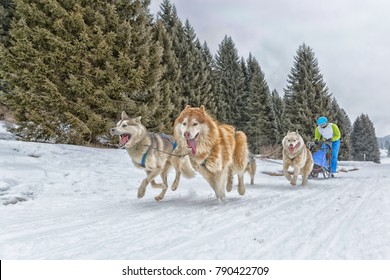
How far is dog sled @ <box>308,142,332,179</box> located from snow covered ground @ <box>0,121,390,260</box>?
186 inches

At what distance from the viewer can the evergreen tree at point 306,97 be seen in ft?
116

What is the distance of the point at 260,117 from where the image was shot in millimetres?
38219

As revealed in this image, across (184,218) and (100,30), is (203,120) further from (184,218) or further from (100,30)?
(100,30)

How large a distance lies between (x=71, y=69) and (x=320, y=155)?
954 centimetres

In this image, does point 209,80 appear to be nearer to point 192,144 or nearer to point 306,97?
point 306,97

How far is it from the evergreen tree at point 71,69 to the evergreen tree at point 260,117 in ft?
88.7

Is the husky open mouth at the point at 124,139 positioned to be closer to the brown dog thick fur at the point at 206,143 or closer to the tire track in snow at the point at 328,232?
the brown dog thick fur at the point at 206,143

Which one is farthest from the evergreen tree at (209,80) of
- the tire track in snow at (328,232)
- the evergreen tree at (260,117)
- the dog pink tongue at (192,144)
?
the tire track in snow at (328,232)

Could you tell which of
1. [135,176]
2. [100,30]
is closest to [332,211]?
[135,176]

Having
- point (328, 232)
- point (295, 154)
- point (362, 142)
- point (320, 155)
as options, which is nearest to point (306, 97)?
point (320, 155)

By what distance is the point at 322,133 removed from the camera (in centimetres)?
1094

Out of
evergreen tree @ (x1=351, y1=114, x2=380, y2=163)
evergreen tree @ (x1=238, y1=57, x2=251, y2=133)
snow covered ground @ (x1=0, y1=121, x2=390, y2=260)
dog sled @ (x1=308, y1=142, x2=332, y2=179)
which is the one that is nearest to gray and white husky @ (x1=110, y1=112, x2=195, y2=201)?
snow covered ground @ (x1=0, y1=121, x2=390, y2=260)

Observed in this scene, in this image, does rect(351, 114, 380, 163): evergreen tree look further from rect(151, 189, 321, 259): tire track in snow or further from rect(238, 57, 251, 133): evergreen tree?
rect(151, 189, 321, 259): tire track in snow
